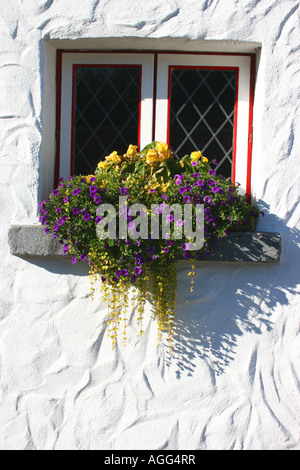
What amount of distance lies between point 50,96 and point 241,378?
2134mm

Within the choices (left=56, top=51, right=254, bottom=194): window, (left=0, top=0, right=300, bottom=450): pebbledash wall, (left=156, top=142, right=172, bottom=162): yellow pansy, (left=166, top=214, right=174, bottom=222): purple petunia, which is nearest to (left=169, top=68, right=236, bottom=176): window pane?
(left=56, top=51, right=254, bottom=194): window

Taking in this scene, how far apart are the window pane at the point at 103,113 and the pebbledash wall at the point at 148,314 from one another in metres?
0.28

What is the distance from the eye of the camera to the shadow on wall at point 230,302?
10.9ft

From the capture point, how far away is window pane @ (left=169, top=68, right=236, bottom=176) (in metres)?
3.65

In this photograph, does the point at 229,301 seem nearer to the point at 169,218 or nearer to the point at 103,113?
the point at 169,218

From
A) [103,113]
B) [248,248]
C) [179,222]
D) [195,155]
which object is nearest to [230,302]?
[248,248]

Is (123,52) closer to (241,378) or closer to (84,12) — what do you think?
(84,12)

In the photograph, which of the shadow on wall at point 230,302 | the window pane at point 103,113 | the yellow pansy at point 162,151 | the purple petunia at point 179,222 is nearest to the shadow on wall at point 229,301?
the shadow on wall at point 230,302

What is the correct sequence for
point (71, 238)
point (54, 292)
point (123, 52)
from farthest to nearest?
1. point (123, 52)
2. point (54, 292)
3. point (71, 238)

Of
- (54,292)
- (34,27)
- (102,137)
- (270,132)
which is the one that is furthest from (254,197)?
(34,27)

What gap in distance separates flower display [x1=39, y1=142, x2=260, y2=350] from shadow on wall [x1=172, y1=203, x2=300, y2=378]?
0.36 ft

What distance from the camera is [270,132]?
133 inches

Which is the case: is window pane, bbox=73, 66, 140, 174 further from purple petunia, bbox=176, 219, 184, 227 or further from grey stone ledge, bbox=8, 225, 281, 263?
grey stone ledge, bbox=8, 225, 281, 263

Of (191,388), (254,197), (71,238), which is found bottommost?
(191,388)
